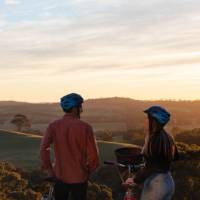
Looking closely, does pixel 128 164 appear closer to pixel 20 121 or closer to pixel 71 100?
pixel 71 100

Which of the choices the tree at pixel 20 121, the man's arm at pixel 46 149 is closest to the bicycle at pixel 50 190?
the man's arm at pixel 46 149

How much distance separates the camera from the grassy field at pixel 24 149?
174ft

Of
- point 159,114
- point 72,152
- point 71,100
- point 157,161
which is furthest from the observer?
point 72,152

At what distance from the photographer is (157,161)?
6793mm

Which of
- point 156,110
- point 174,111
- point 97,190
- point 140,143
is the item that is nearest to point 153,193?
point 156,110

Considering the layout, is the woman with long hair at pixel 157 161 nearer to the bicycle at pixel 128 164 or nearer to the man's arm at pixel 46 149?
the bicycle at pixel 128 164

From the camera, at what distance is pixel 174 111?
188125 mm

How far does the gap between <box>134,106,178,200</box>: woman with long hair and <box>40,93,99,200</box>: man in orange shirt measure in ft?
2.92

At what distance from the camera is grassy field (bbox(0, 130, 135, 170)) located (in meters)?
53.2

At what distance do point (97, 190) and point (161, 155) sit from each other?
60.8ft

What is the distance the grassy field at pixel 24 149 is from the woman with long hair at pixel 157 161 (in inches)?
1635

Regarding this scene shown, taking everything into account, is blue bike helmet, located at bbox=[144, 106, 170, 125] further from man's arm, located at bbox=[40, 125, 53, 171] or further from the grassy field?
the grassy field

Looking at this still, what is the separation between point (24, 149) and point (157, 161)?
5904cm

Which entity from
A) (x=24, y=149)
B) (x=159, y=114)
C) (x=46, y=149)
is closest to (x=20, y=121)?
(x=24, y=149)
